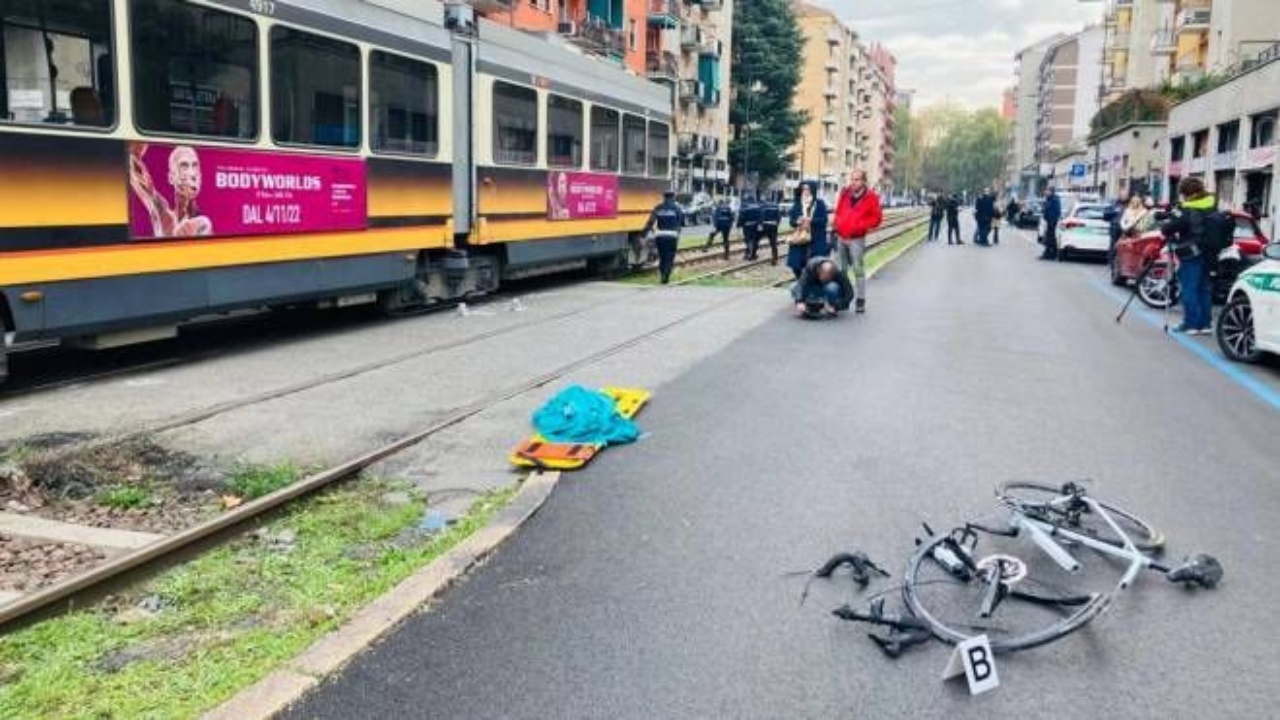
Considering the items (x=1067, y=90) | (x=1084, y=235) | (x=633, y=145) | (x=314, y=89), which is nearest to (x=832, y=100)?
(x=1067, y=90)

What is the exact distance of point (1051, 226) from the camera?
1189 inches

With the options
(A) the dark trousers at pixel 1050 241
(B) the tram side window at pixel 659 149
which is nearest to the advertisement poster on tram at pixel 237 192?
(B) the tram side window at pixel 659 149

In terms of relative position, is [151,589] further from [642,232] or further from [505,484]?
[642,232]

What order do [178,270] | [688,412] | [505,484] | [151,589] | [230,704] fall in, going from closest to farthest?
[230,704] → [151,589] → [505,484] → [688,412] → [178,270]

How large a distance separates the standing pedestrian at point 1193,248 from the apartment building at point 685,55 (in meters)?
40.2

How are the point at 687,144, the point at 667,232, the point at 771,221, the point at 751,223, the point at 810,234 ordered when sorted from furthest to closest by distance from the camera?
the point at 687,144, the point at 771,221, the point at 751,223, the point at 667,232, the point at 810,234

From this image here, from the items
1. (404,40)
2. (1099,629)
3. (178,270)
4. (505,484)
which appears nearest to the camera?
(1099,629)

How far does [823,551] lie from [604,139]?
14.4 m

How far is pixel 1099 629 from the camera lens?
14.3 ft

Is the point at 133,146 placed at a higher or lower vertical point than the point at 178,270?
higher

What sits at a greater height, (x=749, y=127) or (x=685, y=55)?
(x=685, y=55)

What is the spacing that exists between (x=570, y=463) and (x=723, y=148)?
68109 millimetres

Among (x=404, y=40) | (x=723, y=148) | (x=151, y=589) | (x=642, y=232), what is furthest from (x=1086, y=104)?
(x=151, y=589)

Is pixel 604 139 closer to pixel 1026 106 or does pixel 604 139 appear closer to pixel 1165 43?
pixel 1165 43
